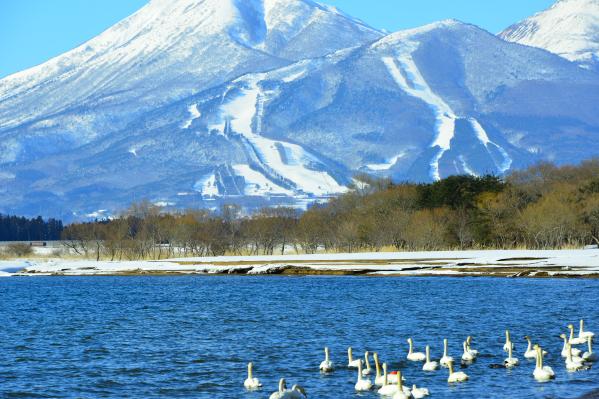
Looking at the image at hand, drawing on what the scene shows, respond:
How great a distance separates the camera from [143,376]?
38.9m

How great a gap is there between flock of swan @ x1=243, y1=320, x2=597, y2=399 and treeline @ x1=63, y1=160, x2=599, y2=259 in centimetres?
7296

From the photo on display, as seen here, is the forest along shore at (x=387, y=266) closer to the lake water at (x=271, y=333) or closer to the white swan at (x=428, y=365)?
the lake water at (x=271, y=333)

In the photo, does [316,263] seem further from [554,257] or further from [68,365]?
[68,365]

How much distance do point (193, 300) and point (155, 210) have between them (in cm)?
12154

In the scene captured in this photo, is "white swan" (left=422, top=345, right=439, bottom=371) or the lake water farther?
"white swan" (left=422, top=345, right=439, bottom=371)

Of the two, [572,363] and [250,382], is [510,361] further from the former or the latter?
[250,382]

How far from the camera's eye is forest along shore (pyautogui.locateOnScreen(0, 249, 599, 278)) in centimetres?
8506

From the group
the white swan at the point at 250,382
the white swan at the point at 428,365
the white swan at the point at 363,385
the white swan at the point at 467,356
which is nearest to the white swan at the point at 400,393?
the white swan at the point at 363,385

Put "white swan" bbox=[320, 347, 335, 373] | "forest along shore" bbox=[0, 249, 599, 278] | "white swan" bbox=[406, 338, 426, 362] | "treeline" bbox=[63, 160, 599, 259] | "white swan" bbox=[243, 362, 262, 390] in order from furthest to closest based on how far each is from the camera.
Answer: "treeline" bbox=[63, 160, 599, 259]
"forest along shore" bbox=[0, 249, 599, 278]
"white swan" bbox=[406, 338, 426, 362]
"white swan" bbox=[320, 347, 335, 373]
"white swan" bbox=[243, 362, 262, 390]

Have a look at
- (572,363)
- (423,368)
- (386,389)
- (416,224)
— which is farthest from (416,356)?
(416,224)

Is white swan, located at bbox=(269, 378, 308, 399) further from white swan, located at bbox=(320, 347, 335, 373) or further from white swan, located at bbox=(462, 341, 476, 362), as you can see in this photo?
white swan, located at bbox=(462, 341, 476, 362)

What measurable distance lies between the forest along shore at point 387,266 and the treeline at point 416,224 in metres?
11.3

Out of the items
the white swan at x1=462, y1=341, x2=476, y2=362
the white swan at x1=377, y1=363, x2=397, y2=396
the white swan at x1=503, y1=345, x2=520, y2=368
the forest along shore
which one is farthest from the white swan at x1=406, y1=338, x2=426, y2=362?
the forest along shore

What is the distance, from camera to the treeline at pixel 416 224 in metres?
118
